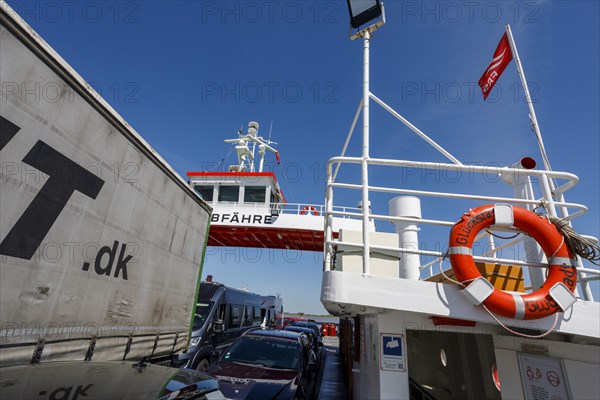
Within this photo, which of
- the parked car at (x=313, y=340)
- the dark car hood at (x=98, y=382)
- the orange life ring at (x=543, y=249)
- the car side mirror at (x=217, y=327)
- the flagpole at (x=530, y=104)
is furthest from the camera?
the parked car at (x=313, y=340)

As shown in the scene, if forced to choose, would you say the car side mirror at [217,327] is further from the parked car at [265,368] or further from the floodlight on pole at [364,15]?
the floodlight on pole at [364,15]

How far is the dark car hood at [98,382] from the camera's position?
2068mm

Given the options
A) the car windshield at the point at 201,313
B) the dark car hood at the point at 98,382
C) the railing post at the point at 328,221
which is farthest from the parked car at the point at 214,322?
the railing post at the point at 328,221

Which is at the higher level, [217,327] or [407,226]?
[407,226]

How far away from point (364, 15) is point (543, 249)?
4591 millimetres

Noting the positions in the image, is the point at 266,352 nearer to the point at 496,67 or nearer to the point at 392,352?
the point at 392,352

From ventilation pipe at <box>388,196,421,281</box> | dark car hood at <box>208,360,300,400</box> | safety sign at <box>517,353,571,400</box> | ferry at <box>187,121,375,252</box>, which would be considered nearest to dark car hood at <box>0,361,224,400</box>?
dark car hood at <box>208,360,300,400</box>

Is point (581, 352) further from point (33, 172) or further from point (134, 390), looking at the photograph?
point (33, 172)

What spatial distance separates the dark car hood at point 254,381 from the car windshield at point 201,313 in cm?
243

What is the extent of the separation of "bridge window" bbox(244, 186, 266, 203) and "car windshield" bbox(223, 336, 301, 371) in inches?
374

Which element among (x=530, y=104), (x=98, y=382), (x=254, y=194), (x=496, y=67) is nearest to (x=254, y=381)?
(x=98, y=382)

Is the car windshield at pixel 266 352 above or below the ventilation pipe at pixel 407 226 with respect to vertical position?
below

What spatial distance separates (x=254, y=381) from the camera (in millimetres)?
4988

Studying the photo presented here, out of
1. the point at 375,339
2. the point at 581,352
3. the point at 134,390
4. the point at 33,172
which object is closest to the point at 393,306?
the point at 375,339
